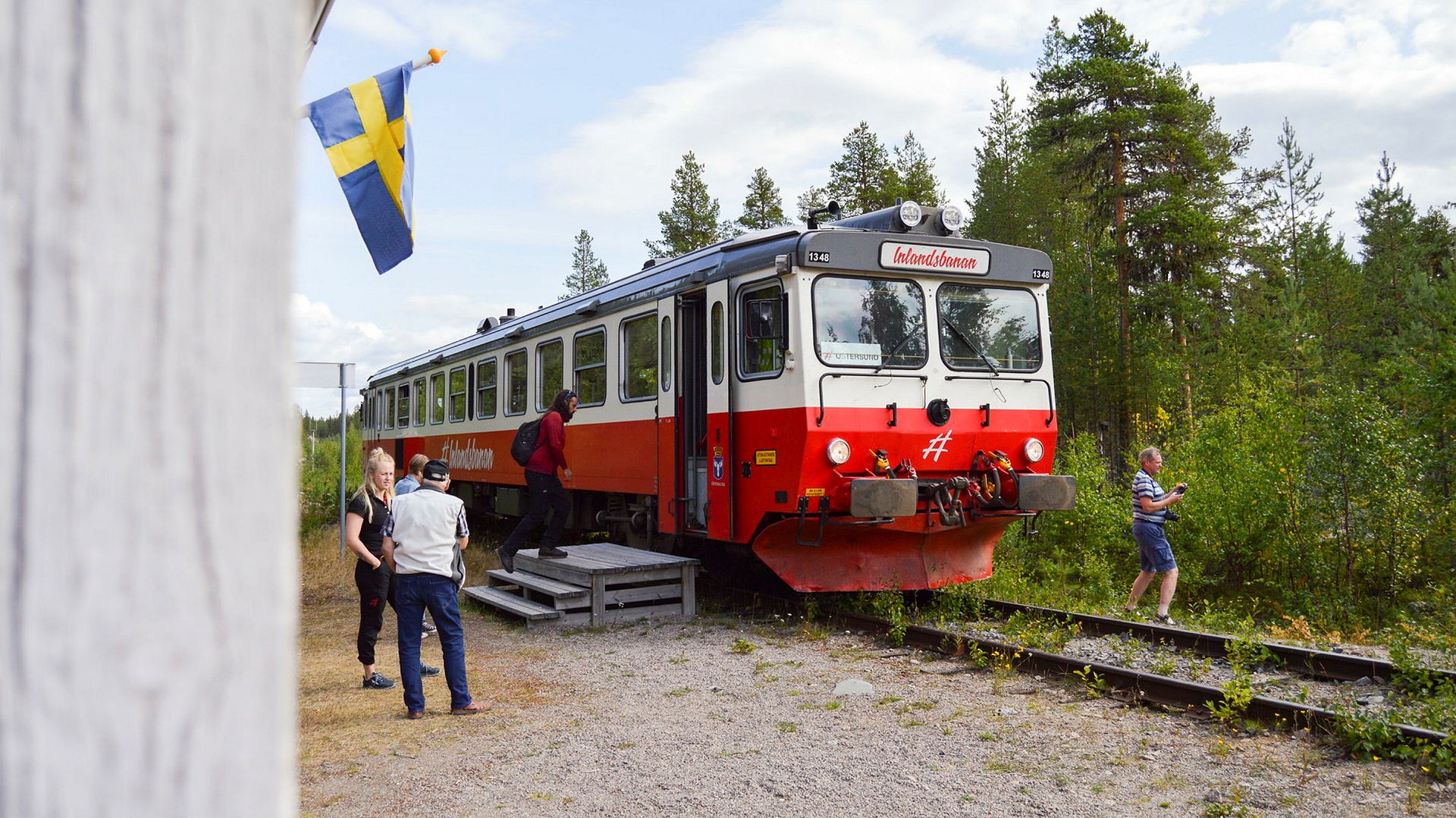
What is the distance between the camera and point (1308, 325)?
25.0 meters

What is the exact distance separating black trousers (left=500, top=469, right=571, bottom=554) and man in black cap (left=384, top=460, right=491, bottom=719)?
11.6 ft

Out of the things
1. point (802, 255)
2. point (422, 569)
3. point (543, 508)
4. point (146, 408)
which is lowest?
point (422, 569)

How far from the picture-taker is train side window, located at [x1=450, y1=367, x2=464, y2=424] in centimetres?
1714

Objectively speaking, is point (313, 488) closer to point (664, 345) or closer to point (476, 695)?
point (664, 345)

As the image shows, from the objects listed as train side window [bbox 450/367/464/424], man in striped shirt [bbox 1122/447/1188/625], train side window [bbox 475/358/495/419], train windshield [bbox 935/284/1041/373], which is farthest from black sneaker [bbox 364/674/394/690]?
train side window [bbox 450/367/464/424]

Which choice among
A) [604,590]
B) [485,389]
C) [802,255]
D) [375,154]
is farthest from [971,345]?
[485,389]

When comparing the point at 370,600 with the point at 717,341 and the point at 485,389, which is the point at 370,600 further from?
the point at 485,389

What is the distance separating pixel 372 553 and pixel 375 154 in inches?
128

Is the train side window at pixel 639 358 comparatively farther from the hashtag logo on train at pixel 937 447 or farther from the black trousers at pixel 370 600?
the black trousers at pixel 370 600

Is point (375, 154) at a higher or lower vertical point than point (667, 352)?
higher

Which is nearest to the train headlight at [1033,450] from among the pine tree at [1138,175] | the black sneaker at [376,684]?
the black sneaker at [376,684]

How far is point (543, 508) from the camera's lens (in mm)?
10547

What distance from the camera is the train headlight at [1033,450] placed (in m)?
9.85

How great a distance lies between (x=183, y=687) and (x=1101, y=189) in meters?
30.7
